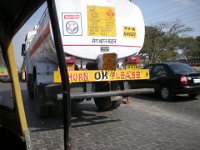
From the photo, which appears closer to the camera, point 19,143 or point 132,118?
point 19,143

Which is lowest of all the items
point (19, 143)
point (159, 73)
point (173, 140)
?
point (173, 140)

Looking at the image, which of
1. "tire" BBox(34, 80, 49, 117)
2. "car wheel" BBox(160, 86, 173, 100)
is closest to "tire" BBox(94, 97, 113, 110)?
"tire" BBox(34, 80, 49, 117)

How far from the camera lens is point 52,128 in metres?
6.78

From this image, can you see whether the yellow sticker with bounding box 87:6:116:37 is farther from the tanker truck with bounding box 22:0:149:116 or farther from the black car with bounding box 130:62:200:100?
the black car with bounding box 130:62:200:100

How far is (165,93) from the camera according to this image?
11.0m

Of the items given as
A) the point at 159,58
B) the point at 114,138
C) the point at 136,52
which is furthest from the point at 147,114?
the point at 159,58

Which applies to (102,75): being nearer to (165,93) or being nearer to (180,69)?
(165,93)

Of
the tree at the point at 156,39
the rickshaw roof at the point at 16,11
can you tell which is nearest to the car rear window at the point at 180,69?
the rickshaw roof at the point at 16,11

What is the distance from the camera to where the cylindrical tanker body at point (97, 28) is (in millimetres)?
6191

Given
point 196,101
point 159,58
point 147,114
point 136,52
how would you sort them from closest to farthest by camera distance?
point 136,52
point 147,114
point 196,101
point 159,58

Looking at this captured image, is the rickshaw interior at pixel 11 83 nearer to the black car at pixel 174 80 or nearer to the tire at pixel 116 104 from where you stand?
the tire at pixel 116 104

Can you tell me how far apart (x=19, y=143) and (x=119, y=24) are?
4.47 meters

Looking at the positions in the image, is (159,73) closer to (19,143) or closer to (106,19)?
(106,19)

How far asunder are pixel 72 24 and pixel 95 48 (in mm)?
775
